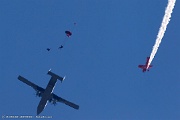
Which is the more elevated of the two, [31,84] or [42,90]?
[31,84]

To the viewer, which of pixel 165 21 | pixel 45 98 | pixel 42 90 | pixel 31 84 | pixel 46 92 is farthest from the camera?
pixel 31 84

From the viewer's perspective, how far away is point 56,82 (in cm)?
7075

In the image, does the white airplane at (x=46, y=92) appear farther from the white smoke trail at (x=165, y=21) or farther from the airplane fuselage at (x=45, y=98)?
the white smoke trail at (x=165, y=21)

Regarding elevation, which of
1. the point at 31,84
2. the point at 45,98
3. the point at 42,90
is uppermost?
the point at 31,84

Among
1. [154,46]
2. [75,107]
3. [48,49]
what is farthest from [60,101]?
[154,46]

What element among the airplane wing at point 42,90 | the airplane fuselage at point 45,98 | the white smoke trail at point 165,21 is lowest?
the airplane fuselage at point 45,98

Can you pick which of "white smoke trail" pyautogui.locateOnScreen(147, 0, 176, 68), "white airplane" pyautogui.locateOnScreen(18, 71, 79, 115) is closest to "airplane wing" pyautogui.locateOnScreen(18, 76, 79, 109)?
"white airplane" pyautogui.locateOnScreen(18, 71, 79, 115)

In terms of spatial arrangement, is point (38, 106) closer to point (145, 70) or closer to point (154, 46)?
point (145, 70)

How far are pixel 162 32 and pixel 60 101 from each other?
37.3m

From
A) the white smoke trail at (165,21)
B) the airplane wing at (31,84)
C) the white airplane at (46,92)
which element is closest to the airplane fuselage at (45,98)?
the white airplane at (46,92)

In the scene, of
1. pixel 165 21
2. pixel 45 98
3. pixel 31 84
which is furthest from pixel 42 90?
pixel 165 21

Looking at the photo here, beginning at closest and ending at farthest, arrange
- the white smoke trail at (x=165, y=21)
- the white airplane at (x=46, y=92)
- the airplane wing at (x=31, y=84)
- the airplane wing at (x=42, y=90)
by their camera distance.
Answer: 1. the white smoke trail at (x=165, y=21)
2. the white airplane at (x=46, y=92)
3. the airplane wing at (x=31, y=84)
4. the airplane wing at (x=42, y=90)

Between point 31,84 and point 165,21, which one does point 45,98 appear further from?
point 165,21

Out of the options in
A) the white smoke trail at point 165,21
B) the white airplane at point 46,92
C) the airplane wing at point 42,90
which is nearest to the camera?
the white smoke trail at point 165,21
